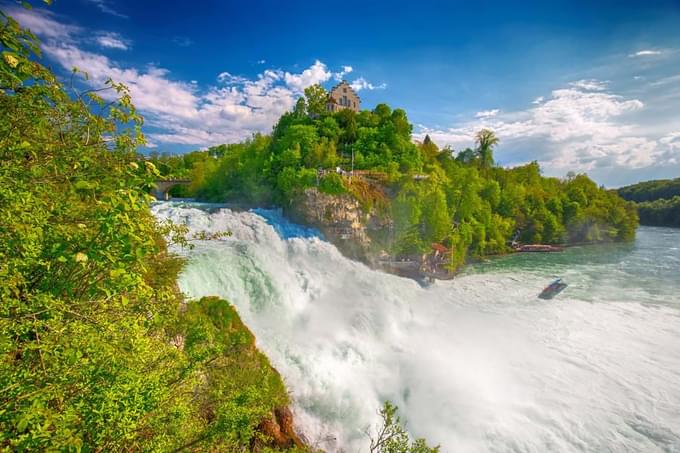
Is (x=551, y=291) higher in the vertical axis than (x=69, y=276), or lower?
lower

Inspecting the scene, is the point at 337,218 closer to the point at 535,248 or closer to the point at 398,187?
the point at 398,187

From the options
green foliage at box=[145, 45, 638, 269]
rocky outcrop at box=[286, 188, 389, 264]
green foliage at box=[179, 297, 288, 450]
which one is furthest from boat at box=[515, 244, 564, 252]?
green foliage at box=[179, 297, 288, 450]

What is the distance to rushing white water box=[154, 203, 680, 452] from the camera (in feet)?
32.0

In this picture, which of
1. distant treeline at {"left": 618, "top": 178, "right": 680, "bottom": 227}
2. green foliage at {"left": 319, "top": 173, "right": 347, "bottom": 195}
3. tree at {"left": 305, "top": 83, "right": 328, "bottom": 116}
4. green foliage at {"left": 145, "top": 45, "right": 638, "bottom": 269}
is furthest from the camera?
distant treeline at {"left": 618, "top": 178, "right": 680, "bottom": 227}

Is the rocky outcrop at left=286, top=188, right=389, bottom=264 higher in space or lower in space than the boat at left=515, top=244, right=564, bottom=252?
higher

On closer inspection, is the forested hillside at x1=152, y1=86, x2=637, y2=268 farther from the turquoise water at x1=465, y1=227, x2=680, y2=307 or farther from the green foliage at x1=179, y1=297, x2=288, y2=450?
the green foliage at x1=179, y1=297, x2=288, y2=450

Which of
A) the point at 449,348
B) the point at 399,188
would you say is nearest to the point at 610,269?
the point at 399,188

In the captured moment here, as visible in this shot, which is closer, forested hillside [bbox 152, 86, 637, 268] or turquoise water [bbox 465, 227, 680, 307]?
turquoise water [bbox 465, 227, 680, 307]

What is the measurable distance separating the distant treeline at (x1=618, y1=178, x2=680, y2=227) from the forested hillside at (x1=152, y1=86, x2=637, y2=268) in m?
29.1

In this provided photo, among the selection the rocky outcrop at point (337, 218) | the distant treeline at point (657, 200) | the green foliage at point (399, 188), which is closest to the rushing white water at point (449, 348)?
the rocky outcrop at point (337, 218)

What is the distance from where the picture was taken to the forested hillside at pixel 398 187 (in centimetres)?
2552

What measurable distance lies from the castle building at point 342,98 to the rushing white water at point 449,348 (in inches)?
894

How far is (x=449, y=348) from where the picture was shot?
553 inches

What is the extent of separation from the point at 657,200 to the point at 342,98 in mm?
81625
